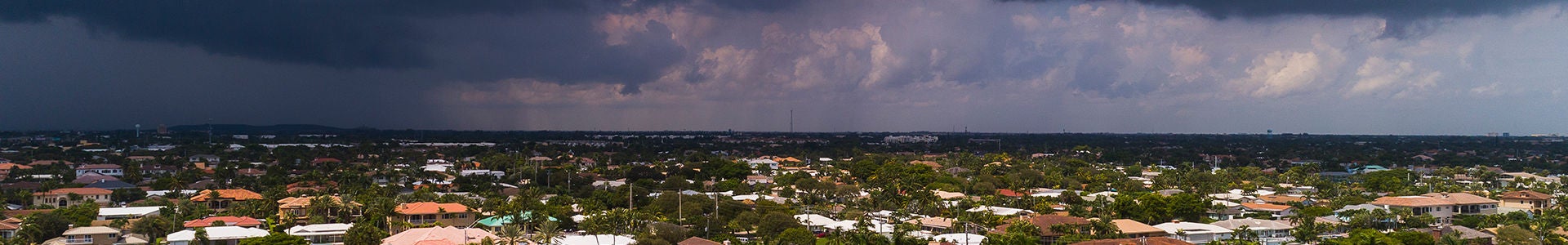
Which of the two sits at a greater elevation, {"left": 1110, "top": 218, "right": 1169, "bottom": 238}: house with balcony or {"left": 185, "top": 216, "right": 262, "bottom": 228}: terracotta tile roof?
{"left": 1110, "top": 218, "right": 1169, "bottom": 238}: house with balcony

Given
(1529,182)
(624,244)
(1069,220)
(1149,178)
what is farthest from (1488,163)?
(624,244)

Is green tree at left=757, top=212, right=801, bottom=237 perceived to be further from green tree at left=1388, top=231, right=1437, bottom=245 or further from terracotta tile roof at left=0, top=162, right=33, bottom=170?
terracotta tile roof at left=0, top=162, right=33, bottom=170

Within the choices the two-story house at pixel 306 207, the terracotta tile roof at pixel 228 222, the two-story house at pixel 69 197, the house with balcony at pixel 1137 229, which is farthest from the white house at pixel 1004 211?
the two-story house at pixel 69 197

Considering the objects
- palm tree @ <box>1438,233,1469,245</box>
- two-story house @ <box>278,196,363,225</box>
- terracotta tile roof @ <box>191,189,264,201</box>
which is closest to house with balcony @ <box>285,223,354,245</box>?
two-story house @ <box>278,196,363,225</box>

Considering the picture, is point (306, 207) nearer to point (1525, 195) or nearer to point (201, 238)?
point (201, 238)

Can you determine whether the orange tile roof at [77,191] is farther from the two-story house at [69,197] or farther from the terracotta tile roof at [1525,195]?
the terracotta tile roof at [1525,195]

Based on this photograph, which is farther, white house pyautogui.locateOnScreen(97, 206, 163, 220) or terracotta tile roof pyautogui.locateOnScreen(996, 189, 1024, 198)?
terracotta tile roof pyautogui.locateOnScreen(996, 189, 1024, 198)

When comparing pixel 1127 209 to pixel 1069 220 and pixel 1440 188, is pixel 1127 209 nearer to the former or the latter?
pixel 1069 220
